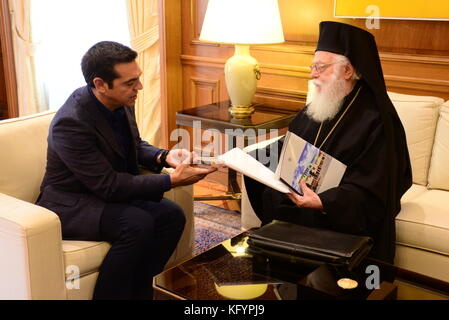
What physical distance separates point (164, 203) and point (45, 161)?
0.60 metres

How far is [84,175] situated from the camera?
7.64ft

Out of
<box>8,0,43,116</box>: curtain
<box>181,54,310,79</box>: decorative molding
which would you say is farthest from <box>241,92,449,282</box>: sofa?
<box>8,0,43,116</box>: curtain

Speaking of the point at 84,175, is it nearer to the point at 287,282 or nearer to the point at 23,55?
the point at 287,282

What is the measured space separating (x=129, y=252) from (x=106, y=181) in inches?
12.3

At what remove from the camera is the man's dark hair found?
236cm

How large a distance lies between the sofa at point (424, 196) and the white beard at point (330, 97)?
1.56ft

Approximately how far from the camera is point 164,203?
8.64 feet

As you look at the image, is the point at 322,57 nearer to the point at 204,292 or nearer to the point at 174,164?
the point at 174,164

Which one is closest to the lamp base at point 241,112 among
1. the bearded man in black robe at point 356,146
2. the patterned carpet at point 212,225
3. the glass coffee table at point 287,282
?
the patterned carpet at point 212,225

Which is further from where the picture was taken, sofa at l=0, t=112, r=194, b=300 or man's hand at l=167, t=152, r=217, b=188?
man's hand at l=167, t=152, r=217, b=188

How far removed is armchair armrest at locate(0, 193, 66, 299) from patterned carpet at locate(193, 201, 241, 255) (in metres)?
1.14

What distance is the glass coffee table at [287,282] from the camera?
189cm

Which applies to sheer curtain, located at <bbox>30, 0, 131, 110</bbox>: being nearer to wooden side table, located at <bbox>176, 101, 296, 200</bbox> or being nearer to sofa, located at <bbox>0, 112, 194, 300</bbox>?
wooden side table, located at <bbox>176, 101, 296, 200</bbox>

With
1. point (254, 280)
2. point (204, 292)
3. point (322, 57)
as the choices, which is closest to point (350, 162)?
point (322, 57)
